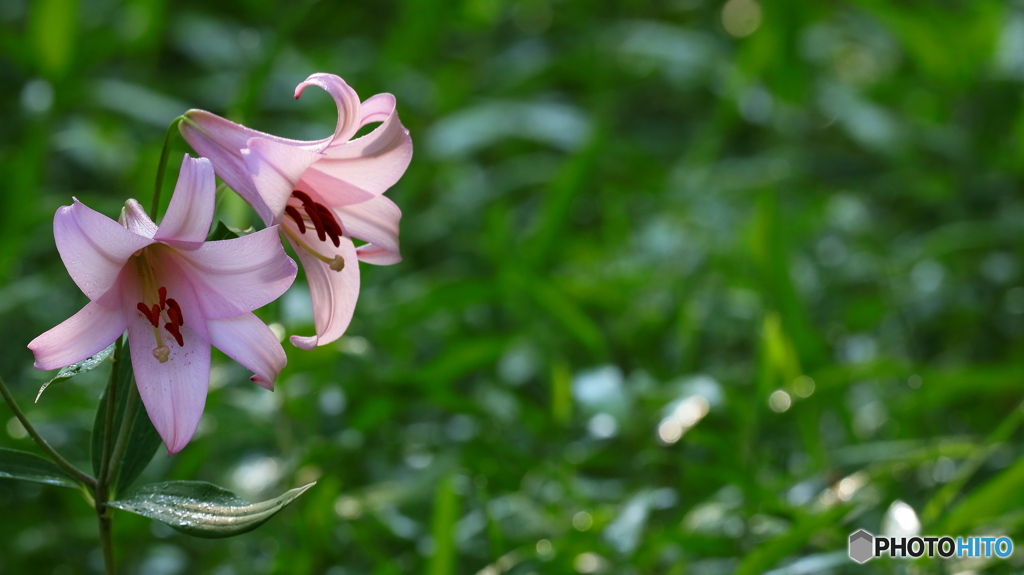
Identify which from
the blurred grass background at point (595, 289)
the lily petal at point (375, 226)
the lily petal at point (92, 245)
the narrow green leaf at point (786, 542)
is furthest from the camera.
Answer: the blurred grass background at point (595, 289)

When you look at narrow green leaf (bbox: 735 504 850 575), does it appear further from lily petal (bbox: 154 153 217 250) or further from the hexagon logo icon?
lily petal (bbox: 154 153 217 250)

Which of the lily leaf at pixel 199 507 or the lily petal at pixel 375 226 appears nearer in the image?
the lily leaf at pixel 199 507

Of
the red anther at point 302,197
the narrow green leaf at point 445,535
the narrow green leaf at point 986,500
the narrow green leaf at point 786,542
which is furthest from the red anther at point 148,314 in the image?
the narrow green leaf at point 986,500

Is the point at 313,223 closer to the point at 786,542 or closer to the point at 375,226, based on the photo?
the point at 375,226

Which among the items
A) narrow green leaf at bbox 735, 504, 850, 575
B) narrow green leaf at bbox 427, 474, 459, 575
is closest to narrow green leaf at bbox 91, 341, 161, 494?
narrow green leaf at bbox 427, 474, 459, 575

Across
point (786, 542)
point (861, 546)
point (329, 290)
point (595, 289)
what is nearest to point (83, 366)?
point (329, 290)

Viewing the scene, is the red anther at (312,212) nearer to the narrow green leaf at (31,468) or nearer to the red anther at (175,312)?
the red anther at (175,312)

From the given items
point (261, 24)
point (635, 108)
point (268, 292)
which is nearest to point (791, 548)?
point (268, 292)
